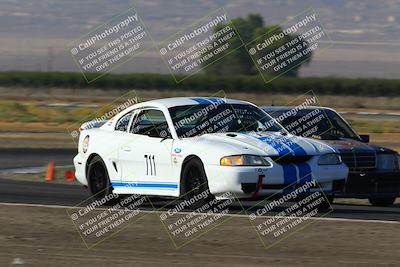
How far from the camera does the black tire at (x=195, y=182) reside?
1278cm

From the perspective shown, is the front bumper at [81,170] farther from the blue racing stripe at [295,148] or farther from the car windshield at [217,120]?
the blue racing stripe at [295,148]

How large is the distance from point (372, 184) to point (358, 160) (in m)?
0.36

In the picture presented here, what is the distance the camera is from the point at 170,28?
182750 millimetres

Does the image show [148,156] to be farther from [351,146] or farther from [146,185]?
[351,146]

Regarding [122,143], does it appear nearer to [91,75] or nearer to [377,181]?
[377,181]

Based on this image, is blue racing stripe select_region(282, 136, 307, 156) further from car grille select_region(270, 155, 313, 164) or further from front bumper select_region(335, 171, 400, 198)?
front bumper select_region(335, 171, 400, 198)

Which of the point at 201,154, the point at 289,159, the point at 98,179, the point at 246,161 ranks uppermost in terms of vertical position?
the point at 98,179

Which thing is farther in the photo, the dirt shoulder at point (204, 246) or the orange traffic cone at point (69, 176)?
the orange traffic cone at point (69, 176)

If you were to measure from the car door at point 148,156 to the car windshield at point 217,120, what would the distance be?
21 cm

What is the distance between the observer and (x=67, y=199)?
15.0 metres

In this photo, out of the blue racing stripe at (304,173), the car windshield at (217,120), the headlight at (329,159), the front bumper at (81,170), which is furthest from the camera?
the front bumper at (81,170)

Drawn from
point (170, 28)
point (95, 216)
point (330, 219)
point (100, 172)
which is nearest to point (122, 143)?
point (100, 172)

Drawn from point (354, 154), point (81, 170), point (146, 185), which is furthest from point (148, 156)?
point (354, 154)

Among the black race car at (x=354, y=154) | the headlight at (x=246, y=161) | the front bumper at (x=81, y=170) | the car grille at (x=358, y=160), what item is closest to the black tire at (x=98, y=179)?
the front bumper at (x=81, y=170)
